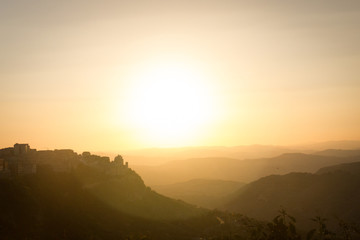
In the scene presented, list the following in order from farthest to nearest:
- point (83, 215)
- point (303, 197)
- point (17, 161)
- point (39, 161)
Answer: point (303, 197) < point (39, 161) < point (17, 161) < point (83, 215)

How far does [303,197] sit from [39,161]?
101882mm

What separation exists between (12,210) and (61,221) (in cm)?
814

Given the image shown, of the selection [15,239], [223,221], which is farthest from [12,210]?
[223,221]

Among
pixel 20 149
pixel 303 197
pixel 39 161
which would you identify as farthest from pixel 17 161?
pixel 303 197

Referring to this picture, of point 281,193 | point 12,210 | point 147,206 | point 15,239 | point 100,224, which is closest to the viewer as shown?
point 15,239

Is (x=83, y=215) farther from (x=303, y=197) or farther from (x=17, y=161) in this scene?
(x=303, y=197)

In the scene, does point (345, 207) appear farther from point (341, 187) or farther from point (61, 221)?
point (61, 221)

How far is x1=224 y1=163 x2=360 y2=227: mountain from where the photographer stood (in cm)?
11869

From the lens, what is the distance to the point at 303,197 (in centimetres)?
13712

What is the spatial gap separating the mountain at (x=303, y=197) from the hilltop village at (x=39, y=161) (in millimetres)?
72781

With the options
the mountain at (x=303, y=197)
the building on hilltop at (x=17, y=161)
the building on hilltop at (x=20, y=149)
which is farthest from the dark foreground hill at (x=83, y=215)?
the mountain at (x=303, y=197)

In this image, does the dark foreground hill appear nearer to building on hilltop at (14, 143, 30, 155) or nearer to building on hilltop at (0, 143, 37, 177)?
building on hilltop at (0, 143, 37, 177)

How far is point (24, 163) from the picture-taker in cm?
7231

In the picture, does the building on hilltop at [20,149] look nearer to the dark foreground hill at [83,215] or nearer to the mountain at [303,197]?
the dark foreground hill at [83,215]
